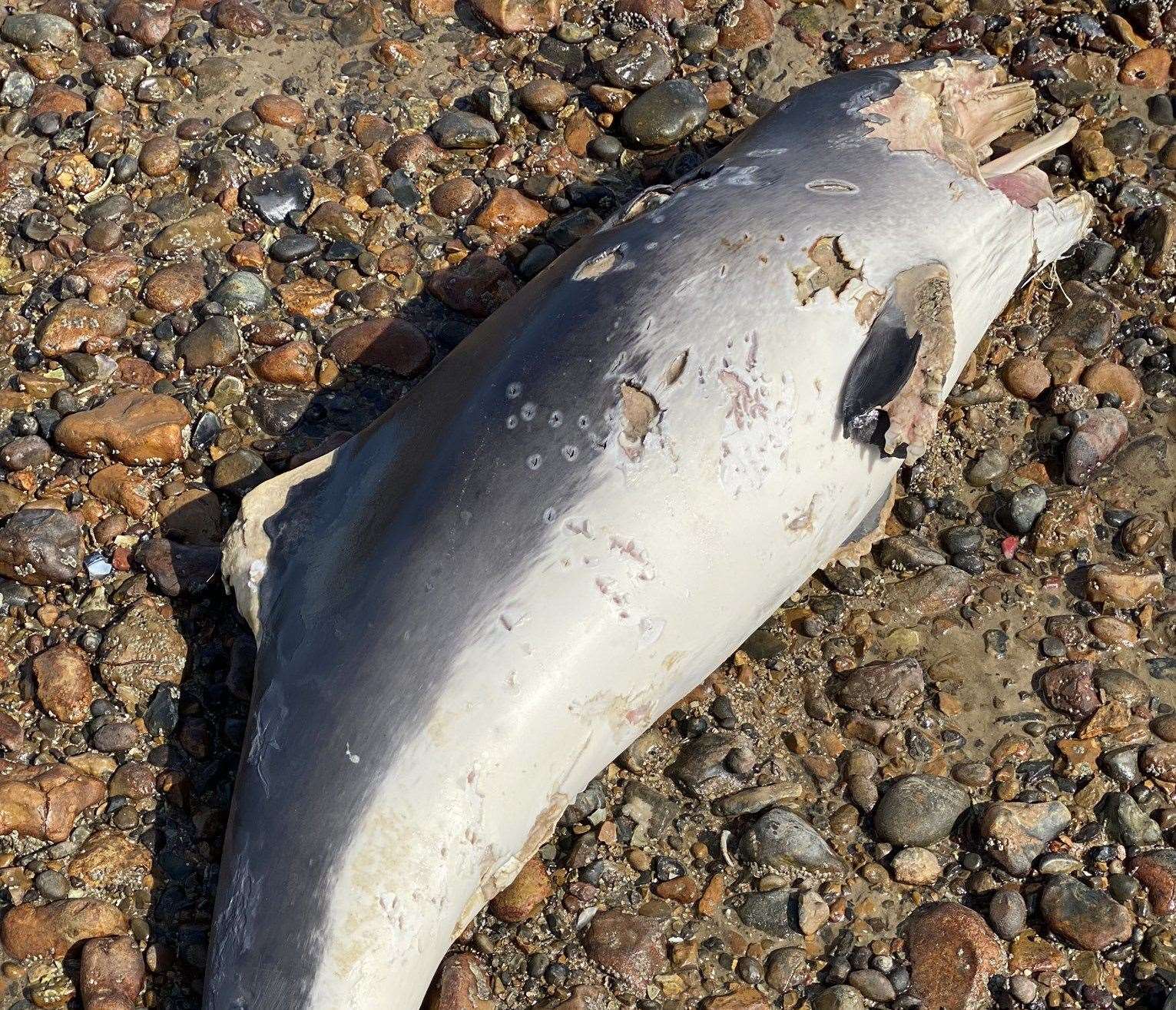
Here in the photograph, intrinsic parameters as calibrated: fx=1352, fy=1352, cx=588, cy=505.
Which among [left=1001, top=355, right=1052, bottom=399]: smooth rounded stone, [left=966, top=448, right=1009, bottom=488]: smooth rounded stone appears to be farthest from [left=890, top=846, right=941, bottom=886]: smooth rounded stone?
[left=1001, top=355, right=1052, bottom=399]: smooth rounded stone

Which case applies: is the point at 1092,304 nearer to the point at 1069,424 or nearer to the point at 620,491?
the point at 1069,424

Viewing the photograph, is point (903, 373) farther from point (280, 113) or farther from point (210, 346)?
point (280, 113)

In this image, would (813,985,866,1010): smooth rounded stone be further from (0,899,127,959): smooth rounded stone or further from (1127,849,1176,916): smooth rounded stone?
(0,899,127,959): smooth rounded stone

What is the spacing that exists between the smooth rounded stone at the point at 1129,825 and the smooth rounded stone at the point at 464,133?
305cm

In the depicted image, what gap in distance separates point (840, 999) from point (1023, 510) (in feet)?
5.20

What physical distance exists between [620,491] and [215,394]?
1.70m

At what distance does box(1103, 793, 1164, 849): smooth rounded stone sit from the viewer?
3508 millimetres

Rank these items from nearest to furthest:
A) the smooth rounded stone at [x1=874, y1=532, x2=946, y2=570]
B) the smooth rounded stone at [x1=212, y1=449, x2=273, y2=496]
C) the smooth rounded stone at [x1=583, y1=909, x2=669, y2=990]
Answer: the smooth rounded stone at [x1=583, y1=909, x2=669, y2=990] < the smooth rounded stone at [x1=874, y1=532, x2=946, y2=570] < the smooth rounded stone at [x1=212, y1=449, x2=273, y2=496]

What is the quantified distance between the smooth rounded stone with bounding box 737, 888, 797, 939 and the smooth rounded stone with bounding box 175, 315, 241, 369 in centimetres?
235

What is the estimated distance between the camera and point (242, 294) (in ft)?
14.7

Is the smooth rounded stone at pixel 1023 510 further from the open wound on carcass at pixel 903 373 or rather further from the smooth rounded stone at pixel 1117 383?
the open wound on carcass at pixel 903 373

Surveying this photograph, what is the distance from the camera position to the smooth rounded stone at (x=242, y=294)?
447 cm

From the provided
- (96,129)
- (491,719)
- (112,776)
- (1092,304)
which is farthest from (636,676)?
(96,129)

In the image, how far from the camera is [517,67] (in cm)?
511
